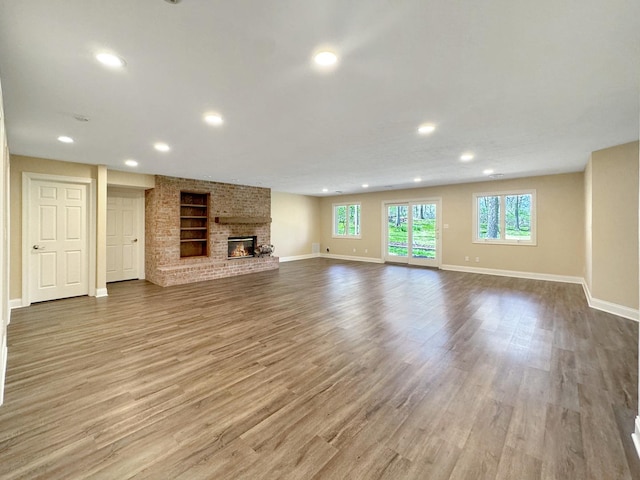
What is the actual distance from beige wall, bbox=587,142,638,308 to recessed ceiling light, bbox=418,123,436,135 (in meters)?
3.11

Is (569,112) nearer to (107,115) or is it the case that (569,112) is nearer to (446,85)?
(446,85)

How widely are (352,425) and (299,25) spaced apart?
252cm

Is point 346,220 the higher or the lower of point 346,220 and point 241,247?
the higher

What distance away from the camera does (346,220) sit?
35.2ft

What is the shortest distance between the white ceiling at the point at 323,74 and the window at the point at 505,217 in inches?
119

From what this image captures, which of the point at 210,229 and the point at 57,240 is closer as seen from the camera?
the point at 57,240

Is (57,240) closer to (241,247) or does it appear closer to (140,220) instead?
(140,220)

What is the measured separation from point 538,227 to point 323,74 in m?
7.06

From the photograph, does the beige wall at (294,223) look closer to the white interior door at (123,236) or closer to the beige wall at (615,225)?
the white interior door at (123,236)

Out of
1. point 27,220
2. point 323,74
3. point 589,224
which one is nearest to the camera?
point 323,74

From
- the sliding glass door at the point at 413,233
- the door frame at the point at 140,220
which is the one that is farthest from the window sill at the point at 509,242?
the door frame at the point at 140,220

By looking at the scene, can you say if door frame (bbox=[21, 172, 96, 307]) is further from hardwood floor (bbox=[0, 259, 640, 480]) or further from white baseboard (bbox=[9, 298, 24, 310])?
hardwood floor (bbox=[0, 259, 640, 480])

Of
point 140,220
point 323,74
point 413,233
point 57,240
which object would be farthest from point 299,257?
point 323,74

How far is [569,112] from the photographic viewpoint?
2.88 m
